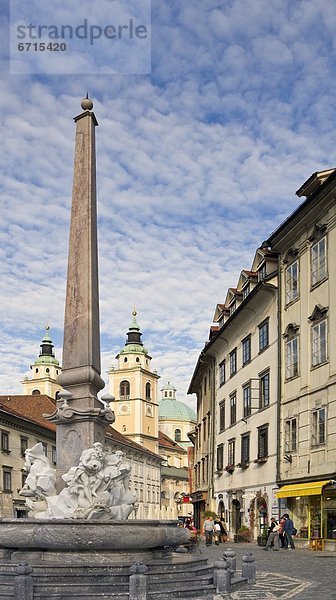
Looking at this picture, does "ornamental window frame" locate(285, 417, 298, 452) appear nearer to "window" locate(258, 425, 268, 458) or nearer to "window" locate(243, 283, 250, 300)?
"window" locate(258, 425, 268, 458)

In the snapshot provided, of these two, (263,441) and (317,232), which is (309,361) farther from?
(263,441)

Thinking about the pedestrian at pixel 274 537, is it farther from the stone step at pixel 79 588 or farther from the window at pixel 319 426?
the stone step at pixel 79 588

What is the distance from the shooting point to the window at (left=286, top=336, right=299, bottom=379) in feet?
112

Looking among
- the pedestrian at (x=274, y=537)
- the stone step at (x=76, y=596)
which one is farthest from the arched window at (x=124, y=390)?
the stone step at (x=76, y=596)

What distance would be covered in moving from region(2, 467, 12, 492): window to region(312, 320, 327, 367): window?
90.1 ft

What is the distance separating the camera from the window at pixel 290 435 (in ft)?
111

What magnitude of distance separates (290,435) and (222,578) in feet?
66.8

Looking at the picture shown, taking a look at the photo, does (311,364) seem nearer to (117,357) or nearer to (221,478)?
(221,478)

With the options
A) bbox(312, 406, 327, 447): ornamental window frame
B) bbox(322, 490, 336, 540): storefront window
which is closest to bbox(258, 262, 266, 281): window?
bbox(312, 406, 327, 447): ornamental window frame

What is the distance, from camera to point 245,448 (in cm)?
4269

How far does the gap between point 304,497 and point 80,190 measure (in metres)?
17.3

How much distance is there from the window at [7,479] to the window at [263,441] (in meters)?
20.3

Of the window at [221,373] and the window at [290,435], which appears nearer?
the window at [290,435]

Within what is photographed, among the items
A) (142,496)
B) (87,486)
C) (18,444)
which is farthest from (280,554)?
(142,496)
